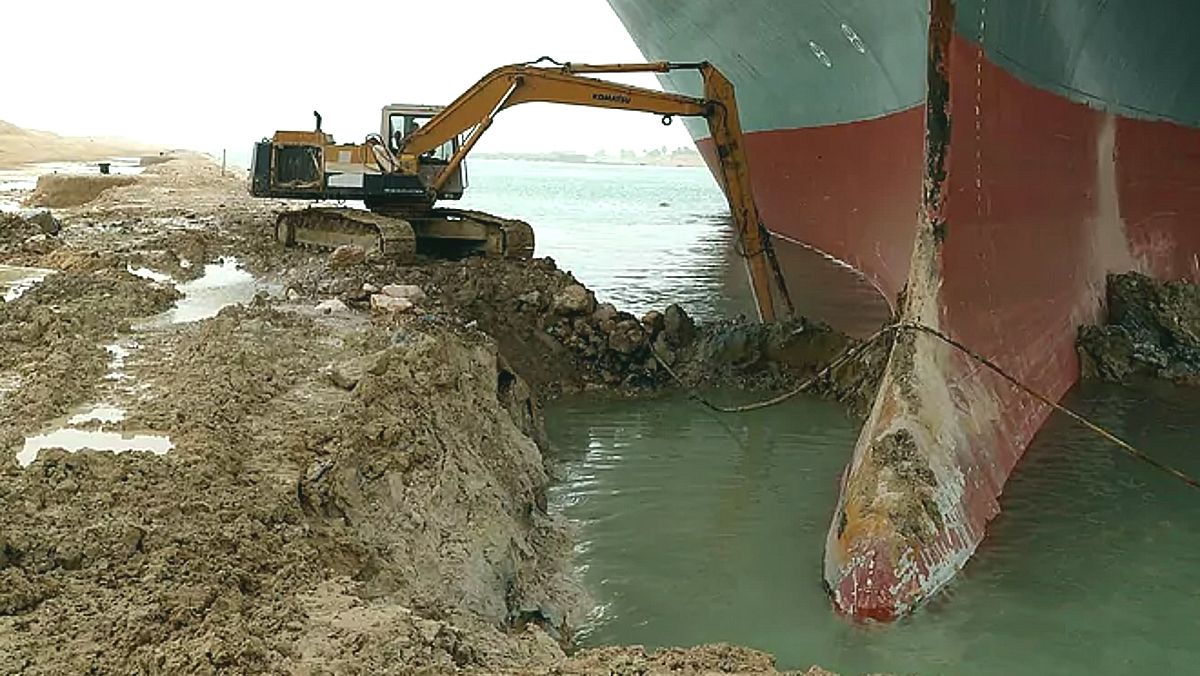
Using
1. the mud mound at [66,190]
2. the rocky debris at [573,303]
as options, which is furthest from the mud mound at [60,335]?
the mud mound at [66,190]

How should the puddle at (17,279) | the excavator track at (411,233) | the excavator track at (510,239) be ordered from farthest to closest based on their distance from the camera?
1. the excavator track at (510,239)
2. the excavator track at (411,233)
3. the puddle at (17,279)

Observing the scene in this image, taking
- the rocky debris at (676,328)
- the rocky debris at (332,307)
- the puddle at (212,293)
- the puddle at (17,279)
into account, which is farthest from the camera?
the rocky debris at (676,328)

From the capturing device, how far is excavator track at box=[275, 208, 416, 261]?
9.84 m

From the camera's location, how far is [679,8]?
15258mm

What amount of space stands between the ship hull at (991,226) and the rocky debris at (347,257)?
15.8 feet

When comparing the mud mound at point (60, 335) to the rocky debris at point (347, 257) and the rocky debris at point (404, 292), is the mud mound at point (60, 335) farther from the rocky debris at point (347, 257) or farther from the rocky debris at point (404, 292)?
the rocky debris at point (347, 257)

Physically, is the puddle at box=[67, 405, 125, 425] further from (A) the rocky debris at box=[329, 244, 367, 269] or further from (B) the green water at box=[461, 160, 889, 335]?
(B) the green water at box=[461, 160, 889, 335]

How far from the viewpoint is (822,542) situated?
555cm

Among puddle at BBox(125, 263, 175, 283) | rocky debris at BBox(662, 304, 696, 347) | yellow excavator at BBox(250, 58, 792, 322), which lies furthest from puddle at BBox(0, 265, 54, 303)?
rocky debris at BBox(662, 304, 696, 347)

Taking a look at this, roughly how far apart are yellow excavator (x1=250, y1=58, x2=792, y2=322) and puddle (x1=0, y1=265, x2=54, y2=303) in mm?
2469

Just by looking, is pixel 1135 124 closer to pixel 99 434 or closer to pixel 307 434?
pixel 307 434

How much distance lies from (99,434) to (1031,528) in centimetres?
464

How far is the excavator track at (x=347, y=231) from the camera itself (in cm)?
984

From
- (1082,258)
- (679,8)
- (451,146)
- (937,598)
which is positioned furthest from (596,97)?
(679,8)
